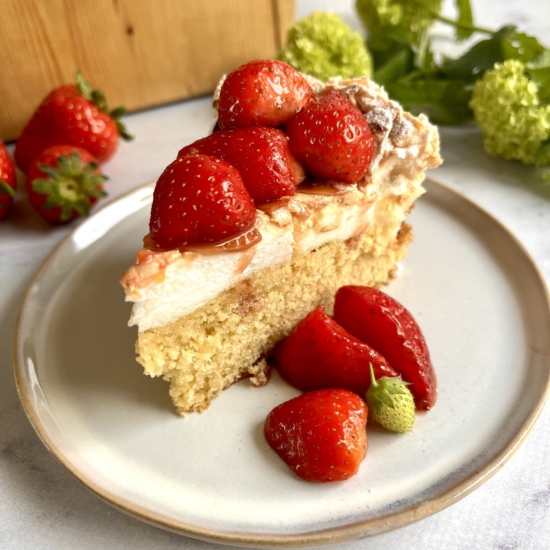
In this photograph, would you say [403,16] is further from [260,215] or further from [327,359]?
[327,359]

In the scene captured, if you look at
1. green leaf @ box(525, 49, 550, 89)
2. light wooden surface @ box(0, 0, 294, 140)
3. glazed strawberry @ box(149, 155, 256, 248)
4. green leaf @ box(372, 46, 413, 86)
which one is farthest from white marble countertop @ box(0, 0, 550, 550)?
green leaf @ box(372, 46, 413, 86)

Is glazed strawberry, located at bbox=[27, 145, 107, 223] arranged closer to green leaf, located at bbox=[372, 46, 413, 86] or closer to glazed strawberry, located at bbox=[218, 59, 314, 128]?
glazed strawberry, located at bbox=[218, 59, 314, 128]

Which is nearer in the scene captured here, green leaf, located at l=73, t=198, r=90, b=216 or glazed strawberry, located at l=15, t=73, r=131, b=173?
green leaf, located at l=73, t=198, r=90, b=216

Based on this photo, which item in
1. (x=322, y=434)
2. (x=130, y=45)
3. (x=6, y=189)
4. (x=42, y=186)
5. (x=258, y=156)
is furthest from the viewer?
(x=130, y=45)

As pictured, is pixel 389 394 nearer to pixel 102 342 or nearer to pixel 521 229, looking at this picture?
pixel 102 342

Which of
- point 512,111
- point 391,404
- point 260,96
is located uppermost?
point 260,96

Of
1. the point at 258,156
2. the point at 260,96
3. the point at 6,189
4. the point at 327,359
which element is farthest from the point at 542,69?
the point at 6,189

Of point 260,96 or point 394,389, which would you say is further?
point 260,96
